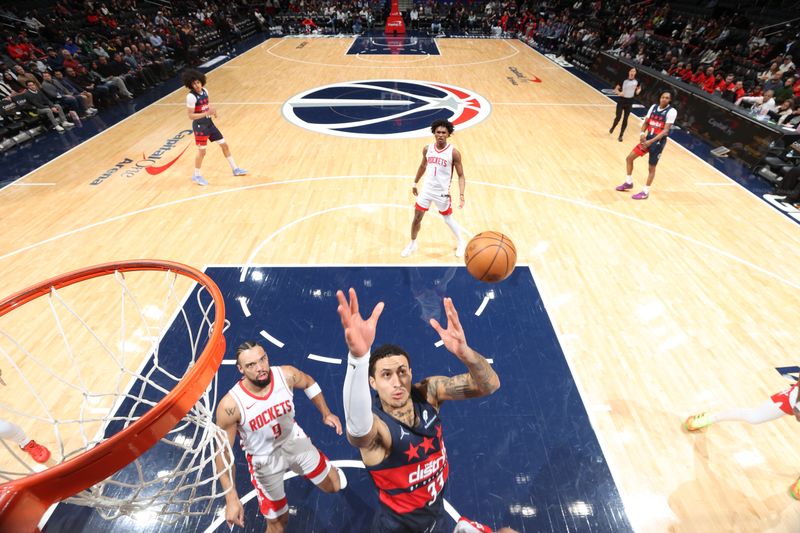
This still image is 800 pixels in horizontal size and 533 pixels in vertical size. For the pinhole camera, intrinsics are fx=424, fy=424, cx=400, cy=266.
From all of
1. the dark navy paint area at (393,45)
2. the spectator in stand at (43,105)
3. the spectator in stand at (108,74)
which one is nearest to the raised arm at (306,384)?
the spectator in stand at (43,105)

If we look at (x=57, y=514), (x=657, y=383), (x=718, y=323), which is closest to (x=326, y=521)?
(x=57, y=514)

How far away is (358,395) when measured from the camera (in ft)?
6.41

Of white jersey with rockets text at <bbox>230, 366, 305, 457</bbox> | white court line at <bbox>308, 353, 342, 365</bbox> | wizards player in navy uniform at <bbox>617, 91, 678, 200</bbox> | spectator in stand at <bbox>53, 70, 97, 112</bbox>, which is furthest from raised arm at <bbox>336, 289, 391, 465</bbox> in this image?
spectator in stand at <bbox>53, 70, 97, 112</bbox>

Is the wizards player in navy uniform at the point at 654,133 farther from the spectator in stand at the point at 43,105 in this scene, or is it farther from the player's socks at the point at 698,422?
the spectator in stand at the point at 43,105

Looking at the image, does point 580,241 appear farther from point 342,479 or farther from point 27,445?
point 27,445

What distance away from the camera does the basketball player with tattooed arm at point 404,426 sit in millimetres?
2113

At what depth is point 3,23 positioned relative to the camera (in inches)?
596

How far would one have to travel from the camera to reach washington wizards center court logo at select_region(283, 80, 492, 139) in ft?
36.0

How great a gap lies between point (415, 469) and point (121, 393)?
298cm

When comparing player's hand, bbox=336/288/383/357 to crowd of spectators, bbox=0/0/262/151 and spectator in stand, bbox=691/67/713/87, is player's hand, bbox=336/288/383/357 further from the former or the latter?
spectator in stand, bbox=691/67/713/87

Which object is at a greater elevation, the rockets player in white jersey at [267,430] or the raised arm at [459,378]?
the raised arm at [459,378]

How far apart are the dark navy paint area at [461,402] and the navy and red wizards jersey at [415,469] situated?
1.10 metres

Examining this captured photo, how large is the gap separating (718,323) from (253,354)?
543cm

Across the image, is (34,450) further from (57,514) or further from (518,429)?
(518,429)
